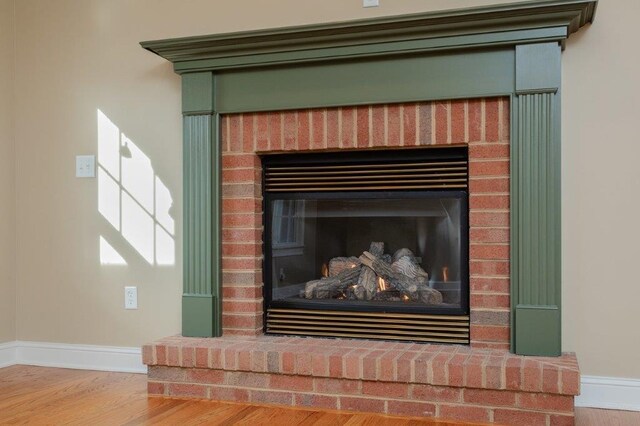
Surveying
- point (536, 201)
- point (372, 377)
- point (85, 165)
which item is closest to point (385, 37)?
point (536, 201)

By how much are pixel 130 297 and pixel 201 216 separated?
598 millimetres

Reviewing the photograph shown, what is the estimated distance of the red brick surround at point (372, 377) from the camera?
2371 millimetres

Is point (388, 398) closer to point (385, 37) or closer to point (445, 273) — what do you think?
point (445, 273)

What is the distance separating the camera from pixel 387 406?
2523 mm

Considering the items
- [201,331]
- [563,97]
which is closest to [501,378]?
[563,97]

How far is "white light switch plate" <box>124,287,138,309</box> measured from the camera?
323cm

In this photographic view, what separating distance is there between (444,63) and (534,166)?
54cm

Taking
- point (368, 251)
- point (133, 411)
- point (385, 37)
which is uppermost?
point (385, 37)

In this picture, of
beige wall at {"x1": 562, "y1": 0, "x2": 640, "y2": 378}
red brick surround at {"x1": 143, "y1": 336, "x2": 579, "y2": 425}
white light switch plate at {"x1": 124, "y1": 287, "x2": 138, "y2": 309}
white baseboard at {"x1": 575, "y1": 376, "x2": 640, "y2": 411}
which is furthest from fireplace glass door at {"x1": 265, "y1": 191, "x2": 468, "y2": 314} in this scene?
white light switch plate at {"x1": 124, "y1": 287, "x2": 138, "y2": 309}

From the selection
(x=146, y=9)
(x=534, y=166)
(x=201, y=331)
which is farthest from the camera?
(x=146, y=9)

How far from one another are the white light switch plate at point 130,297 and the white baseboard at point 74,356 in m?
0.21

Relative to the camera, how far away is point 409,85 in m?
2.74

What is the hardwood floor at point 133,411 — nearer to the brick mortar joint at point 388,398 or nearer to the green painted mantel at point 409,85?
the brick mortar joint at point 388,398

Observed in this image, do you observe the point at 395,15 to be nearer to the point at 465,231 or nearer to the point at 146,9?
the point at 465,231
